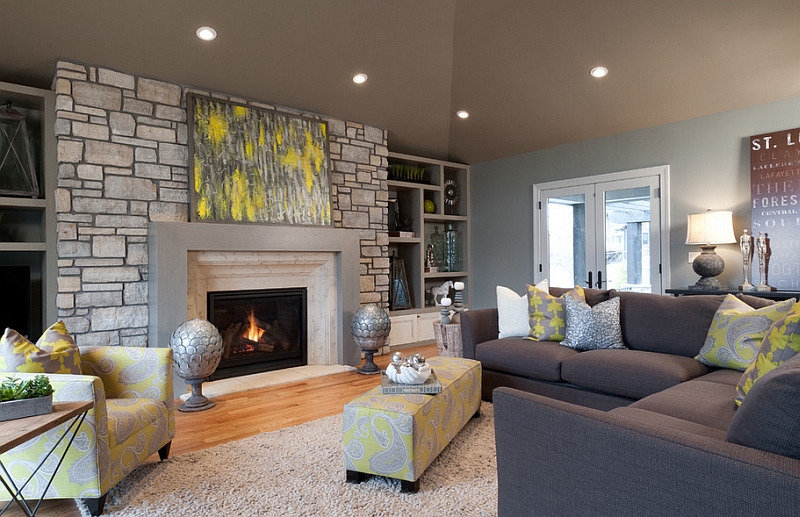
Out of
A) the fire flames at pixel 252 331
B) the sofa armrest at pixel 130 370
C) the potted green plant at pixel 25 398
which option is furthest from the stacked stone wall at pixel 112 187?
the potted green plant at pixel 25 398

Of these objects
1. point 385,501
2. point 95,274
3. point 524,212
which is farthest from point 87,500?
point 524,212

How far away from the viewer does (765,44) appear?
366cm

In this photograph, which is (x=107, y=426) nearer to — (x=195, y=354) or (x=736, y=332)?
(x=195, y=354)

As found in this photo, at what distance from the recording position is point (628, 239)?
5191 millimetres

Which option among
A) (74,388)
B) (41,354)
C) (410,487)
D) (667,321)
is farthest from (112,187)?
(667,321)

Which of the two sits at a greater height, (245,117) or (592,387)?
(245,117)

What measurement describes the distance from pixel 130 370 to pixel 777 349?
2.92m

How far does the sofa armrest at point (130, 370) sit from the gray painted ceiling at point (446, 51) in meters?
2.24

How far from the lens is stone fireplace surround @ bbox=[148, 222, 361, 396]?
12.8 ft

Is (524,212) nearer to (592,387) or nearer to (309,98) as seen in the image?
(309,98)

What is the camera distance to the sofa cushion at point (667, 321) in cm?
314

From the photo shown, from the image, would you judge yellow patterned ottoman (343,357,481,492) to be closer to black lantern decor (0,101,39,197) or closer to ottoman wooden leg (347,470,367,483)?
ottoman wooden leg (347,470,367,483)

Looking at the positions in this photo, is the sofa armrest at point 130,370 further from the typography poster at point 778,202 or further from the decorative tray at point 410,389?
the typography poster at point 778,202

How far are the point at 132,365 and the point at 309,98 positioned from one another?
2946mm
